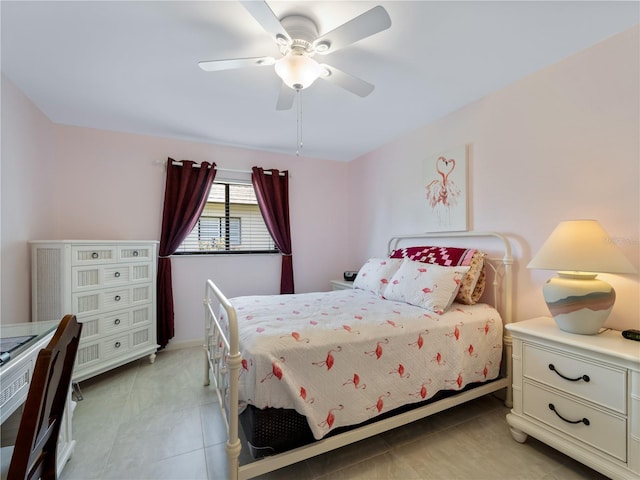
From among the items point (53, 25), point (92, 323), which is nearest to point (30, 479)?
point (92, 323)

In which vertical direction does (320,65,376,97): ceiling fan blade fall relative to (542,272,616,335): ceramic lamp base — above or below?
above

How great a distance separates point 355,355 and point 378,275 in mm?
1237

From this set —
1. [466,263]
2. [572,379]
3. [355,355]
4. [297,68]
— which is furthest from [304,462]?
[297,68]

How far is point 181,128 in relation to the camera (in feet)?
9.73

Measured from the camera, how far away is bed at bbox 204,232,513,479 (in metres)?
1.34

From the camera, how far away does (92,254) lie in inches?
94.5

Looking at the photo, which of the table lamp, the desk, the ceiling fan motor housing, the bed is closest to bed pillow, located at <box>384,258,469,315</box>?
the bed

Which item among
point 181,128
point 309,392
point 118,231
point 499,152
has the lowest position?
point 309,392

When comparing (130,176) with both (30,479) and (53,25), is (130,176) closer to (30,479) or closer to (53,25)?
(53,25)

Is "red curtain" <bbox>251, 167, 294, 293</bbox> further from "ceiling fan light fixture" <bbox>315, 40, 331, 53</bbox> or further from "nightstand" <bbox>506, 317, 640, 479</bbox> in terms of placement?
"nightstand" <bbox>506, 317, 640, 479</bbox>

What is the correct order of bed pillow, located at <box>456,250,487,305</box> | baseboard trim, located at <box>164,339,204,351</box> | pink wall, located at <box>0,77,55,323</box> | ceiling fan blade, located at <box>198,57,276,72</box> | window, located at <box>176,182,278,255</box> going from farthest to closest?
window, located at <box>176,182,278,255</box> → baseboard trim, located at <box>164,339,204,351</box> → bed pillow, located at <box>456,250,487,305</box> → pink wall, located at <box>0,77,55,323</box> → ceiling fan blade, located at <box>198,57,276,72</box>

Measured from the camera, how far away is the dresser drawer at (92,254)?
229 cm

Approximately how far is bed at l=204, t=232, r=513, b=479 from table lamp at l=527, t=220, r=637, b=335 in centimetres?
47

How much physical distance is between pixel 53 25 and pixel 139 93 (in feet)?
2.32
